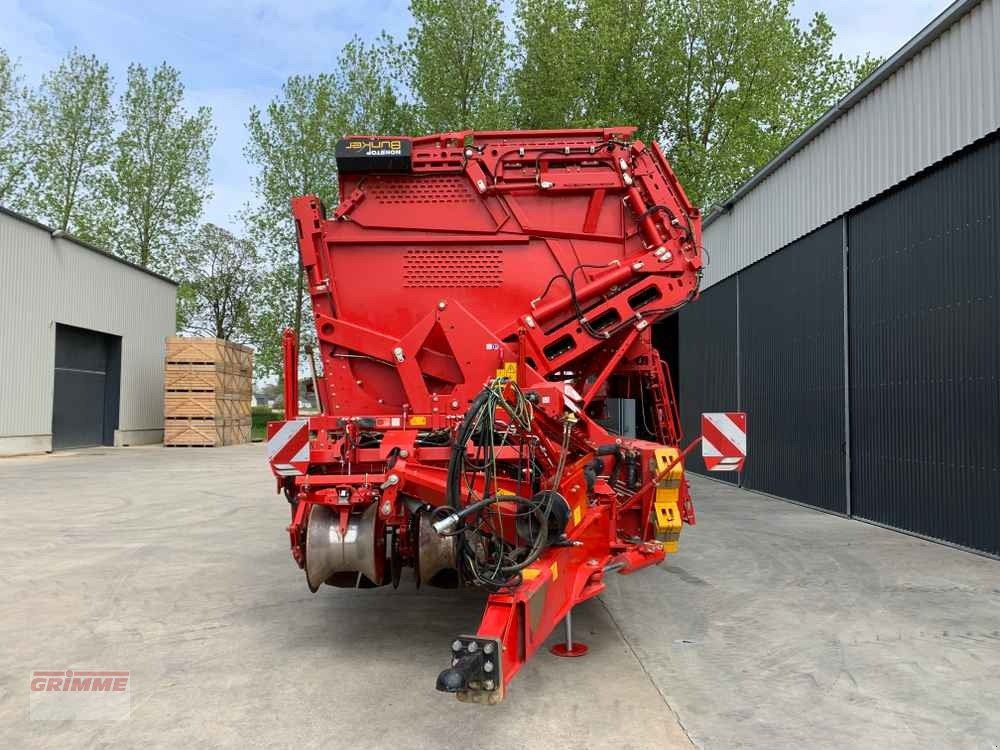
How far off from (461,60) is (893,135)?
2031 cm

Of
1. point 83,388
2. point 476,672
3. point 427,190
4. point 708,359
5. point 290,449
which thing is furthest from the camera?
point 83,388

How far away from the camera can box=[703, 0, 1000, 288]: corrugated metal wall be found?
22.9 feet

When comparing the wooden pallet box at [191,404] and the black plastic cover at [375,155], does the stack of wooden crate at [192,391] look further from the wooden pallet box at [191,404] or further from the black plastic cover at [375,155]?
the black plastic cover at [375,155]

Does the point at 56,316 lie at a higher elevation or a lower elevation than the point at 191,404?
higher

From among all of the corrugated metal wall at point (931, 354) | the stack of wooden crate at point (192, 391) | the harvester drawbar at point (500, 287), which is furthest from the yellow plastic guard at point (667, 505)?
Result: the stack of wooden crate at point (192, 391)

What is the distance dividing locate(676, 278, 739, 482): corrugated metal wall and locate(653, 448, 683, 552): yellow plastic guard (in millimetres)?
8064

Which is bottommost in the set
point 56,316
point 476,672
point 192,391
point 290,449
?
point 476,672

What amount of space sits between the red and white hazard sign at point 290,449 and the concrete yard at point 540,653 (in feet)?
3.75

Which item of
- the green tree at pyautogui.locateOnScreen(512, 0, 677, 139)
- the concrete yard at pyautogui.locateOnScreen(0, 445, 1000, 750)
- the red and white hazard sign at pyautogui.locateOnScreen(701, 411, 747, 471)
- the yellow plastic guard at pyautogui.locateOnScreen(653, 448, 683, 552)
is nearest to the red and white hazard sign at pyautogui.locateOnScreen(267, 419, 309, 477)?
the concrete yard at pyautogui.locateOnScreen(0, 445, 1000, 750)

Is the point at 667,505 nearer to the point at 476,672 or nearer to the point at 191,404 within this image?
the point at 476,672

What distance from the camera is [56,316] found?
64.5 feet

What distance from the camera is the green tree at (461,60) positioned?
83.0 feet

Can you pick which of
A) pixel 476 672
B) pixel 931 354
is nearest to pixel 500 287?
pixel 476 672

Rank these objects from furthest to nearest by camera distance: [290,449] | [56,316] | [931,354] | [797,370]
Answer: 1. [56,316]
2. [797,370]
3. [931,354]
4. [290,449]
